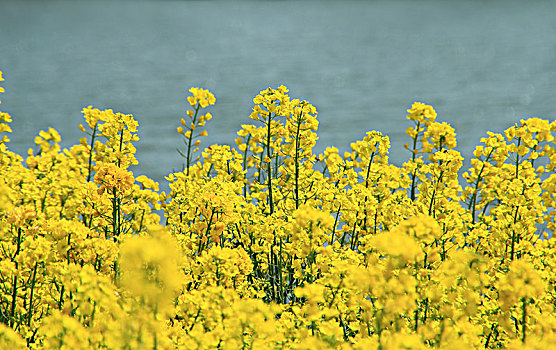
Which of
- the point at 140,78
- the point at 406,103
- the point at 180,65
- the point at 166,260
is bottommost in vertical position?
the point at 166,260

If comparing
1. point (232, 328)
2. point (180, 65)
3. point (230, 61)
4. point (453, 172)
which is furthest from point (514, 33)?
point (232, 328)

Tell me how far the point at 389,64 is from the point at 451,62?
1558mm

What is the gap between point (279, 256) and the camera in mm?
2592

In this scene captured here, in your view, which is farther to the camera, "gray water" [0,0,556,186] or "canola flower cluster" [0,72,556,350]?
"gray water" [0,0,556,186]

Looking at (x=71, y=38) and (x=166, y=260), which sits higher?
(x=71, y=38)

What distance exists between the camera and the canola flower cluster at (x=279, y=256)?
1.67m

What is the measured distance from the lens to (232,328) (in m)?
1.72

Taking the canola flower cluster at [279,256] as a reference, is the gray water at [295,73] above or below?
above

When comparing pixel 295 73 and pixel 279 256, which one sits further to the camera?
pixel 295 73

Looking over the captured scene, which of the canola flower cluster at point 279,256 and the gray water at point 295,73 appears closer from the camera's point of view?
the canola flower cluster at point 279,256

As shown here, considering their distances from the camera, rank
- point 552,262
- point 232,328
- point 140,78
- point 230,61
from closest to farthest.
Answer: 1. point 232,328
2. point 552,262
3. point 140,78
4. point 230,61

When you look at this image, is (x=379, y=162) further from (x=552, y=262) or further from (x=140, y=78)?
(x=140, y=78)

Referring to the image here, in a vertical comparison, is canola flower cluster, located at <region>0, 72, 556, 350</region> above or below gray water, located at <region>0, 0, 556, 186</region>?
below

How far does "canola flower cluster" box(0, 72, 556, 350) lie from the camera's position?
1.67 meters
